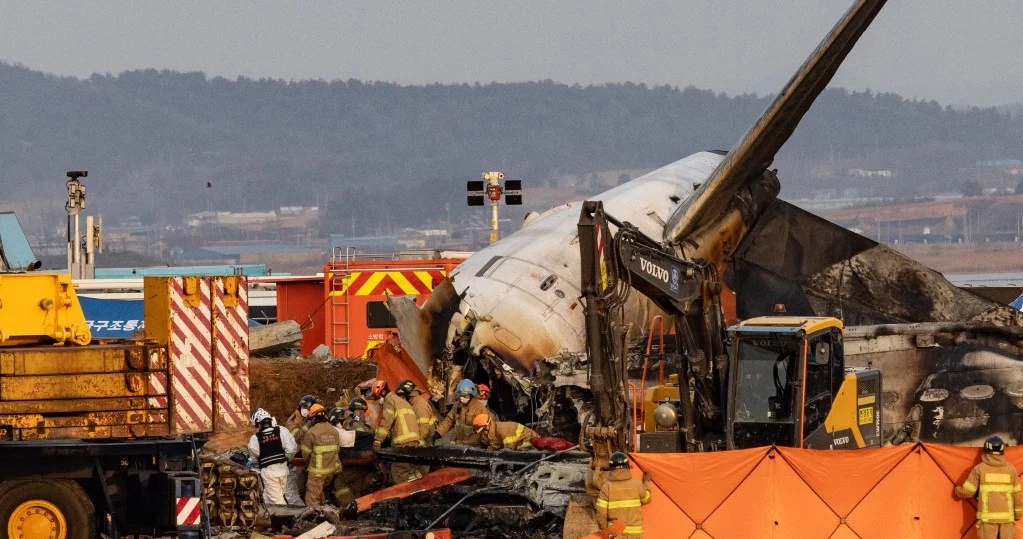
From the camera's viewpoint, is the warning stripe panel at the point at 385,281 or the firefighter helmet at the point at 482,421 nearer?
the firefighter helmet at the point at 482,421

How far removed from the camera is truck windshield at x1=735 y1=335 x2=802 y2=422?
60.4ft

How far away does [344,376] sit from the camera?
32344 millimetres

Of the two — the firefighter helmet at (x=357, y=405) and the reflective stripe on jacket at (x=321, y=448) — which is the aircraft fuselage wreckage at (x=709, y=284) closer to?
the firefighter helmet at (x=357, y=405)

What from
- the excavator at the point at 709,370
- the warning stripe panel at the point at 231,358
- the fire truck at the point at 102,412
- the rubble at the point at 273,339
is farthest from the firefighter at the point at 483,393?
the rubble at the point at 273,339

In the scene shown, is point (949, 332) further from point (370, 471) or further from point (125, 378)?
point (125, 378)

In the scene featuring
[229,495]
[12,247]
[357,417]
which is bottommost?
[229,495]

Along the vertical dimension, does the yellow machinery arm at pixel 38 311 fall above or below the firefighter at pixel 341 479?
above

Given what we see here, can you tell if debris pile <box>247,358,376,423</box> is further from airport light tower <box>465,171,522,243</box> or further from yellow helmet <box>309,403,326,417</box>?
yellow helmet <box>309,403,326,417</box>

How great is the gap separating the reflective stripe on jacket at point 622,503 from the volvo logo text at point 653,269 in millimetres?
3170

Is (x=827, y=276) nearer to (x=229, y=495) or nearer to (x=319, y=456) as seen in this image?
(x=319, y=456)

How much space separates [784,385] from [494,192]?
19963 millimetres

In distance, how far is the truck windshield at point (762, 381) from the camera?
60.4 ft

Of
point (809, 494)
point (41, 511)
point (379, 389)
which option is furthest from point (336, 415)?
point (809, 494)

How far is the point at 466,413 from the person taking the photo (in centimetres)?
2330
